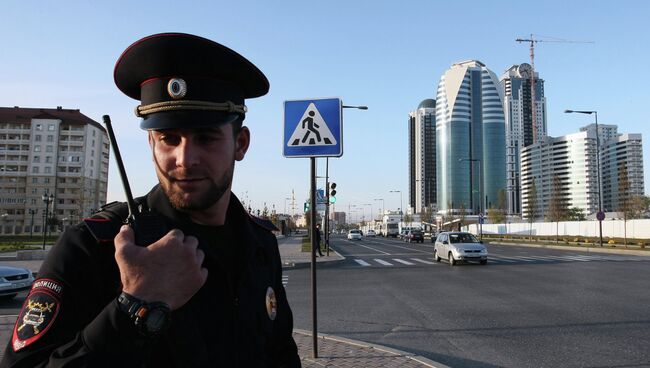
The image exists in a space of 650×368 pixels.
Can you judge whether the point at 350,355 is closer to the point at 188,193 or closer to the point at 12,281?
the point at 188,193

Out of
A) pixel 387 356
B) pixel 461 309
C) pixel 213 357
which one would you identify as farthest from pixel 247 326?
pixel 461 309

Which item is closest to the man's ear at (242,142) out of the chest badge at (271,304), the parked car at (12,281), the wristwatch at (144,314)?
the chest badge at (271,304)

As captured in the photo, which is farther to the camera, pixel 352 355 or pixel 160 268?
pixel 352 355

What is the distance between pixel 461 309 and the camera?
31.0 feet

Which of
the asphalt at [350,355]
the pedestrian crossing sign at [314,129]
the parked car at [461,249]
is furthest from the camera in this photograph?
the parked car at [461,249]

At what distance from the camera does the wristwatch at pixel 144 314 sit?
113cm

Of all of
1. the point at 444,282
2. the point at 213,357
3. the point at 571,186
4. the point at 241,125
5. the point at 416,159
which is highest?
the point at 416,159

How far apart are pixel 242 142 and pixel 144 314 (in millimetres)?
896

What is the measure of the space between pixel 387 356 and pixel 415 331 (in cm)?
205

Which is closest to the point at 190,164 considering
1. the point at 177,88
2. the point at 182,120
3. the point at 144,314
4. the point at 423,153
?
the point at 182,120

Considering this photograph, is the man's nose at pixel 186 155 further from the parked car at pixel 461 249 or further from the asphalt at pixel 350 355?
the parked car at pixel 461 249

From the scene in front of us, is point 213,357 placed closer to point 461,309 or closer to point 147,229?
point 147,229

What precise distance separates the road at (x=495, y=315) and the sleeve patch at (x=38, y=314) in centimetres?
544

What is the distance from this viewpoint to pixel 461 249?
2036cm
